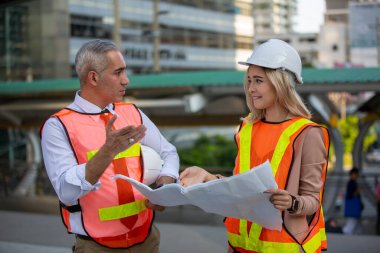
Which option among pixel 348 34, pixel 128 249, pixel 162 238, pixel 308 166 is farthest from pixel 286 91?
pixel 348 34

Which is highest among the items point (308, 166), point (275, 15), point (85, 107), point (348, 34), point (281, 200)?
point (275, 15)

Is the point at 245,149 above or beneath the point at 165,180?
above

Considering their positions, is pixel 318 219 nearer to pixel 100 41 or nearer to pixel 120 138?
pixel 120 138

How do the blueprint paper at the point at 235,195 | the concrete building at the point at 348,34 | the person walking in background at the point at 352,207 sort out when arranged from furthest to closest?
the concrete building at the point at 348,34
the person walking in background at the point at 352,207
the blueprint paper at the point at 235,195

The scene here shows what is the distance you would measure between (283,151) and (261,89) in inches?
11.2

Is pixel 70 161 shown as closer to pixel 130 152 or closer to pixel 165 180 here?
pixel 130 152

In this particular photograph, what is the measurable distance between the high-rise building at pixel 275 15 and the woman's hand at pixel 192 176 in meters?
128

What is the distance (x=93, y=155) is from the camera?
2783 millimetres

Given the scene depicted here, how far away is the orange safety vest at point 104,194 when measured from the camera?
2.89 meters

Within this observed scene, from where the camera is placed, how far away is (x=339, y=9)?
124m

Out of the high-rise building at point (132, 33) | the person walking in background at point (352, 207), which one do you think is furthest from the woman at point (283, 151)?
the high-rise building at point (132, 33)

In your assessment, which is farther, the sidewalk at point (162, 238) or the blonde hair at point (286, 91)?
the sidewalk at point (162, 238)

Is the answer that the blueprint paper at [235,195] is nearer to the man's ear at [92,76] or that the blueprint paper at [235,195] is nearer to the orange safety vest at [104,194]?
the orange safety vest at [104,194]

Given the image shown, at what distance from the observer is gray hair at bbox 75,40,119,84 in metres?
2.91
